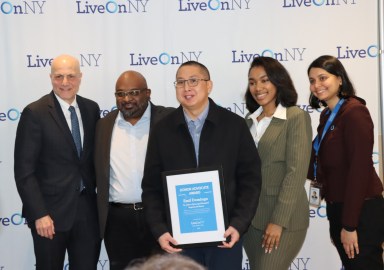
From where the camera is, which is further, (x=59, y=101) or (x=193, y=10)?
(x=193, y=10)

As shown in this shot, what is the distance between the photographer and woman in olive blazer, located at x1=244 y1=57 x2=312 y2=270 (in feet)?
9.64

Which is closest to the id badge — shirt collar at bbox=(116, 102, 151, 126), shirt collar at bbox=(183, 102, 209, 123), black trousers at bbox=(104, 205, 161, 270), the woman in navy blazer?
the woman in navy blazer

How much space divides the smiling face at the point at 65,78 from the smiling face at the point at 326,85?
64.3 inches

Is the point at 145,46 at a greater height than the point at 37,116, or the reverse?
the point at 145,46

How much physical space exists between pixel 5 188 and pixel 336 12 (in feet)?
10.5

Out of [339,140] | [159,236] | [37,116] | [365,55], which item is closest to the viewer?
[159,236]

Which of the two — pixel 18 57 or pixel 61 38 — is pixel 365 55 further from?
pixel 18 57

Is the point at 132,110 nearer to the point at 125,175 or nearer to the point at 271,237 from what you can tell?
the point at 125,175

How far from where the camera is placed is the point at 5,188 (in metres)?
4.16

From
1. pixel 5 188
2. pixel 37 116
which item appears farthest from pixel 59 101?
pixel 5 188

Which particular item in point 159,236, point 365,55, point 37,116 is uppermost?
point 365,55

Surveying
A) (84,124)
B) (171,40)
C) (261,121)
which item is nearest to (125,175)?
(84,124)

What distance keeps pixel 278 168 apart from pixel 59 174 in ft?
4.73

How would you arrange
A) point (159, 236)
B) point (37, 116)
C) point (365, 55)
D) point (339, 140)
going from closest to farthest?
1. point (159, 236)
2. point (339, 140)
3. point (37, 116)
4. point (365, 55)
